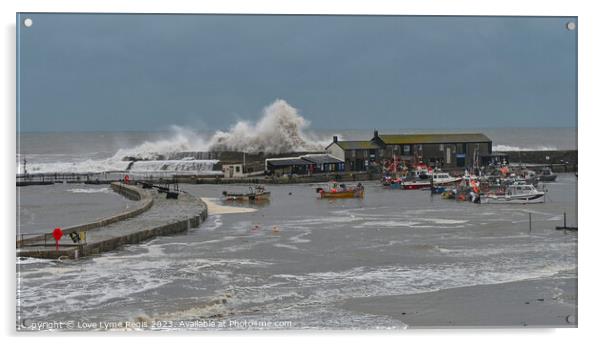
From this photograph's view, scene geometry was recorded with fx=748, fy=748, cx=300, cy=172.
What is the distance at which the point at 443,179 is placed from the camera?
13.2 m

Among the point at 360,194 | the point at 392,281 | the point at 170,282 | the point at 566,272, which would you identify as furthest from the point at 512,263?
the point at 360,194

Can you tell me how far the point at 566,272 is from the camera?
7.59 metres

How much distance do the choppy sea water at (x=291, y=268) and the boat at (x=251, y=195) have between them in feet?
5.18

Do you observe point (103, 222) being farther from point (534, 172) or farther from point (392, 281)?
point (534, 172)

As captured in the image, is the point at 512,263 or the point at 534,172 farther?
the point at 534,172

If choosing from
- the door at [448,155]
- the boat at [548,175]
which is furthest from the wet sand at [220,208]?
the boat at [548,175]

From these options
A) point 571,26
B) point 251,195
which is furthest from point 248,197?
point 571,26

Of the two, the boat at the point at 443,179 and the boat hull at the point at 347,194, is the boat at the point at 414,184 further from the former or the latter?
the boat hull at the point at 347,194

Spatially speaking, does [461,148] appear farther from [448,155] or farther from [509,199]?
[509,199]

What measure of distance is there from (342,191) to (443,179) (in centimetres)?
179

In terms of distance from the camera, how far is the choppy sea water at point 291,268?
263 inches

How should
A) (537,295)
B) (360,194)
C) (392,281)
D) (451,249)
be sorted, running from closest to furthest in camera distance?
(537,295) < (392,281) < (451,249) < (360,194)

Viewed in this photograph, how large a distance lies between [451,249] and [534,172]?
4.60 m

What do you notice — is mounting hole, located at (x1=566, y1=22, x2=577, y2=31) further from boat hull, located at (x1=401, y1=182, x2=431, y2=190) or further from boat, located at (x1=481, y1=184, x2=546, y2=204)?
boat hull, located at (x1=401, y1=182, x2=431, y2=190)
